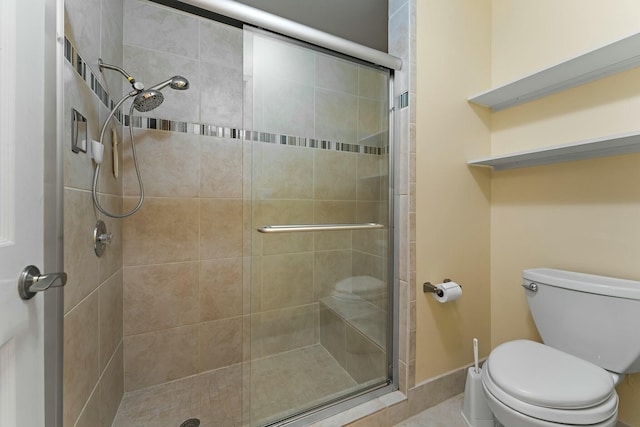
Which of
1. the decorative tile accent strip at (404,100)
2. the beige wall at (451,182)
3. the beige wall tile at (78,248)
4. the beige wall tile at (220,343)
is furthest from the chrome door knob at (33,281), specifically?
the decorative tile accent strip at (404,100)

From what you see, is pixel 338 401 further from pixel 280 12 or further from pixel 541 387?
pixel 280 12

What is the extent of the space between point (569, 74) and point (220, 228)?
2088 mm

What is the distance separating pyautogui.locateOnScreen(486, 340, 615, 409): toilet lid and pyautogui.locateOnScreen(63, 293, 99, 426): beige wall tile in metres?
1.45

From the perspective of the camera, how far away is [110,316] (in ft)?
4.02

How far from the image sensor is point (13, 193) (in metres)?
0.56

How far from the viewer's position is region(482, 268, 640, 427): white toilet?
0.83 m

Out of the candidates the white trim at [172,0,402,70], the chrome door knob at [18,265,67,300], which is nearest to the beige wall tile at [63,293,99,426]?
the chrome door knob at [18,265,67,300]

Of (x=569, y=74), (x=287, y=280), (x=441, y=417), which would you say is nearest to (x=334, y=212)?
(x=287, y=280)

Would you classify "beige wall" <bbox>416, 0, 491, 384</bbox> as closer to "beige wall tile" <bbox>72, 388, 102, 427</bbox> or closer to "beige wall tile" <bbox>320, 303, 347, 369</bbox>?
"beige wall tile" <bbox>320, 303, 347, 369</bbox>

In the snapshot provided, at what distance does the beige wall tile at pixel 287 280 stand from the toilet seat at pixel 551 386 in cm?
82

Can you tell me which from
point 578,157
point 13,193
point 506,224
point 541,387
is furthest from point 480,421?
point 13,193

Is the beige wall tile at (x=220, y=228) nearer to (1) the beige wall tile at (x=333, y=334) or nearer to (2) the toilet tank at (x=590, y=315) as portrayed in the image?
(1) the beige wall tile at (x=333, y=334)

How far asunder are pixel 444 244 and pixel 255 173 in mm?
1091

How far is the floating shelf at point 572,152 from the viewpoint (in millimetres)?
1035
